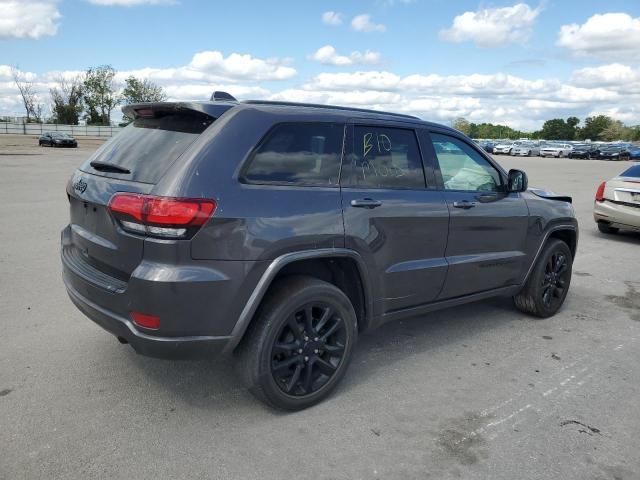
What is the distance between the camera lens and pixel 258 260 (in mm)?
3049

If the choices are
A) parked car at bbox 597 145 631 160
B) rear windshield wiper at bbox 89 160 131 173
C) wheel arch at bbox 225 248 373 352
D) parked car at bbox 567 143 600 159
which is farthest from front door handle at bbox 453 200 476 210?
parked car at bbox 567 143 600 159

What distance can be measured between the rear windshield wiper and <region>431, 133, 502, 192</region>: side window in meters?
2.21

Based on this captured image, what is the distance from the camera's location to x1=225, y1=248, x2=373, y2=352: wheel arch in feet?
10.1

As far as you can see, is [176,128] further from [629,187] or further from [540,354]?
[629,187]

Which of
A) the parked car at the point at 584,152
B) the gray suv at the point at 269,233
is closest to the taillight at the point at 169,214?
the gray suv at the point at 269,233

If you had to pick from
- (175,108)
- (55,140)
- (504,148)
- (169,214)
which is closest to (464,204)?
(175,108)

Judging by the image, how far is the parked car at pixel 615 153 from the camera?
52.0 metres

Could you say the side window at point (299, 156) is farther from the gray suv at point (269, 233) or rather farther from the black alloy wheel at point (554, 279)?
the black alloy wheel at point (554, 279)

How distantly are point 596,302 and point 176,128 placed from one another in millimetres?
4718

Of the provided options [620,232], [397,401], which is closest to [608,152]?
[620,232]

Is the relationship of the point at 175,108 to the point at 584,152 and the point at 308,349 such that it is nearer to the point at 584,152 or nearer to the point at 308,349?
the point at 308,349

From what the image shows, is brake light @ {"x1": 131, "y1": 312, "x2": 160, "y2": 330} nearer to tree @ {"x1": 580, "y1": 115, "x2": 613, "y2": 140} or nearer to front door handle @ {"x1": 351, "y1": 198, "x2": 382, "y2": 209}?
front door handle @ {"x1": 351, "y1": 198, "x2": 382, "y2": 209}

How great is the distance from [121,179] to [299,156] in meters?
1.03

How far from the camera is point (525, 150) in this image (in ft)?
182
